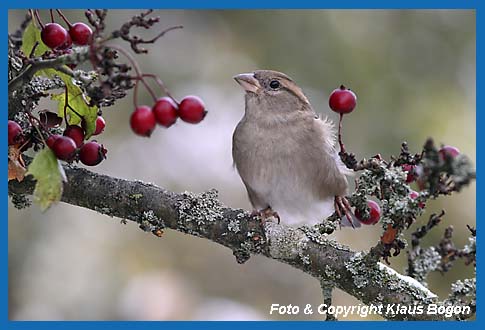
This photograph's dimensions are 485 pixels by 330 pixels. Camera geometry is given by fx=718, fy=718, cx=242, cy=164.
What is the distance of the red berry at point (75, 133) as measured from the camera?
2.85 m

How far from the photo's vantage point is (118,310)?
5.50m

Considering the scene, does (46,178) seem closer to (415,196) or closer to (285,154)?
(415,196)

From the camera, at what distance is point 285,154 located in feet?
13.6

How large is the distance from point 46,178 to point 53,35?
22.4 inches

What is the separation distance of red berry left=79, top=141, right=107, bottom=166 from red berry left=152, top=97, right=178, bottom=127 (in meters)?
0.67

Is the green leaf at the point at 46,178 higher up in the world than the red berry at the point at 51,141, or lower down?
lower down

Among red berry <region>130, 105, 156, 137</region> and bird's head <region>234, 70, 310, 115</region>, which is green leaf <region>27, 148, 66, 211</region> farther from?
bird's head <region>234, 70, 310, 115</region>

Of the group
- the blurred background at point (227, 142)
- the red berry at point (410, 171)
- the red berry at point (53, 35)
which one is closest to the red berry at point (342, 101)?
the red berry at point (410, 171)

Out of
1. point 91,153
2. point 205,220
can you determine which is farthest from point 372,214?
point 91,153

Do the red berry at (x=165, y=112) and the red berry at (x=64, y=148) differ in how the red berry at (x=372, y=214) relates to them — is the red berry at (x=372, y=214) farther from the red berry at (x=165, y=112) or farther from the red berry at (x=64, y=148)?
the red berry at (x=64, y=148)

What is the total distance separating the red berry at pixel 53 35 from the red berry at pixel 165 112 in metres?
0.61

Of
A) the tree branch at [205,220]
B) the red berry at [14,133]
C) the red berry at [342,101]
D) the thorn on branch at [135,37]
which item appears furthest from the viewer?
the tree branch at [205,220]

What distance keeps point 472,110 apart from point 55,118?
4137mm

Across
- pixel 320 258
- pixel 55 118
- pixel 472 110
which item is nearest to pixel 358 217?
pixel 320 258
